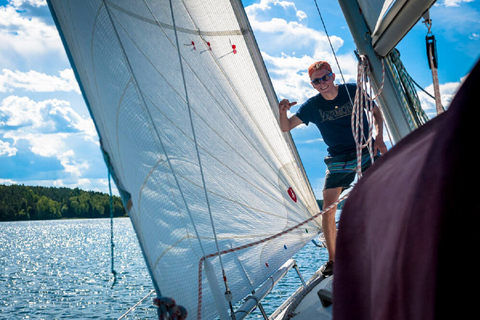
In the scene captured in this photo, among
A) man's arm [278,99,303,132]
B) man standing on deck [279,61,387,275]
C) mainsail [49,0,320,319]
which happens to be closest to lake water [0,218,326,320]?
man standing on deck [279,61,387,275]

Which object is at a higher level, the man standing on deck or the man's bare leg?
the man standing on deck

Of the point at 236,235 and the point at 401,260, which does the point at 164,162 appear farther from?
the point at 401,260

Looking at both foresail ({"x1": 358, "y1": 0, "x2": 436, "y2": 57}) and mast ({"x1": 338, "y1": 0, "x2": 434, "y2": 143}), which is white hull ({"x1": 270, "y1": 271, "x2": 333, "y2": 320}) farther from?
foresail ({"x1": 358, "y1": 0, "x2": 436, "y2": 57})

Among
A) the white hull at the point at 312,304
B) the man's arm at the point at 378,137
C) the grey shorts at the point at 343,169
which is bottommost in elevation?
the white hull at the point at 312,304

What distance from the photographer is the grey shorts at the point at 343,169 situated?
129 inches

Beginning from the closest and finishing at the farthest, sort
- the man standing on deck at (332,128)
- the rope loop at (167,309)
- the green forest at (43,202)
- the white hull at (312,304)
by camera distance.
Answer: the rope loop at (167,309) < the white hull at (312,304) < the man standing on deck at (332,128) < the green forest at (43,202)

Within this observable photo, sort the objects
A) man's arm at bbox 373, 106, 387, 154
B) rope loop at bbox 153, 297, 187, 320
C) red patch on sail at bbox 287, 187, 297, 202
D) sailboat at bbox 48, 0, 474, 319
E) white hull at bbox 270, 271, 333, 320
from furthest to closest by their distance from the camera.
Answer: red patch on sail at bbox 287, 187, 297, 202
man's arm at bbox 373, 106, 387, 154
white hull at bbox 270, 271, 333, 320
sailboat at bbox 48, 0, 474, 319
rope loop at bbox 153, 297, 187, 320

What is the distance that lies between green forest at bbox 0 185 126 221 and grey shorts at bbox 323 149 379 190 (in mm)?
86191

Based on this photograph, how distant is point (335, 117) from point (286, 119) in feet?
1.35

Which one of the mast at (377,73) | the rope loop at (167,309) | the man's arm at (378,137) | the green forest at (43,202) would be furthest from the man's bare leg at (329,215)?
the green forest at (43,202)

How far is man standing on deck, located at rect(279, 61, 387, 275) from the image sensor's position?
3.21 meters

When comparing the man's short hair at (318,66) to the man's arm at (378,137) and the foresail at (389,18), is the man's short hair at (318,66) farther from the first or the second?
the foresail at (389,18)

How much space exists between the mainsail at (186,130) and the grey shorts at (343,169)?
1.49 ft

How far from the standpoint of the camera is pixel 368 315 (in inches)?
19.6
